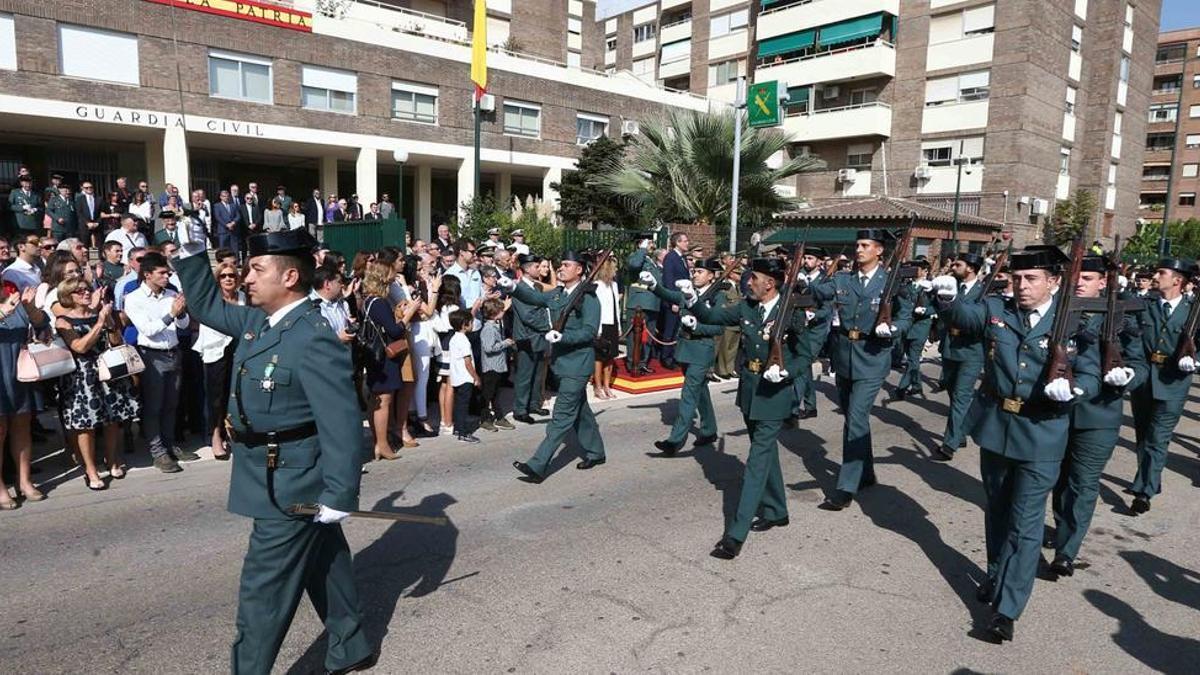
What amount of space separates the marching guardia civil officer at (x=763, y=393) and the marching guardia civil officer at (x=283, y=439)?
282 centimetres

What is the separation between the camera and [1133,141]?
1603 inches

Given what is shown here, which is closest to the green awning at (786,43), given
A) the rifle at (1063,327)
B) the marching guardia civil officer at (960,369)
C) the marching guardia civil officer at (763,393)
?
the marching guardia civil officer at (960,369)

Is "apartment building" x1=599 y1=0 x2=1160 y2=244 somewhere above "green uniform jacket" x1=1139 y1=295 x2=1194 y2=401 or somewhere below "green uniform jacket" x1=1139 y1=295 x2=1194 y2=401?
above

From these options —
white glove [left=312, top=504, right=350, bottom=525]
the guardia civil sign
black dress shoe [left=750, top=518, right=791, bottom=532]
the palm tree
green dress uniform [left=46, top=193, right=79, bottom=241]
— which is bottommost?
black dress shoe [left=750, top=518, right=791, bottom=532]

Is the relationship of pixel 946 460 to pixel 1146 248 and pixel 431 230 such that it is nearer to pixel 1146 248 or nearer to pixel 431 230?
pixel 431 230

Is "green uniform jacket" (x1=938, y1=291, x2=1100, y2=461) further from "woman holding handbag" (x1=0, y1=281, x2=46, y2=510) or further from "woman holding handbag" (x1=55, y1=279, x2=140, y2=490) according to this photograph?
"woman holding handbag" (x1=0, y1=281, x2=46, y2=510)

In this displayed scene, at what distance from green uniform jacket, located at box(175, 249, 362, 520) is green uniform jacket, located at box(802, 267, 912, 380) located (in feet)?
15.2

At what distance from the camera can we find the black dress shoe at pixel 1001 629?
4020 millimetres

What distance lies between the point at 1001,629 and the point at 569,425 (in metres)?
3.63

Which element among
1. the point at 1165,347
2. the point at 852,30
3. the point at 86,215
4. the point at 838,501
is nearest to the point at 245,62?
the point at 86,215

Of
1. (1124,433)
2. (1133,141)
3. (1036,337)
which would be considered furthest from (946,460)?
(1133,141)

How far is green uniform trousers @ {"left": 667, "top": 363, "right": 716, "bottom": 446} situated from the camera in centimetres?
767

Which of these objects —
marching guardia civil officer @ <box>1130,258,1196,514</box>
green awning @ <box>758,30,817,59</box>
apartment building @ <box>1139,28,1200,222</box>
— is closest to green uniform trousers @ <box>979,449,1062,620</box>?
marching guardia civil officer @ <box>1130,258,1196,514</box>

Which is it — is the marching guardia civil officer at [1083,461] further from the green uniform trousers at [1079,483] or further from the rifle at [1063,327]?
the rifle at [1063,327]
